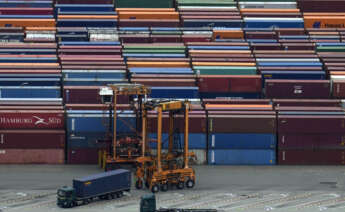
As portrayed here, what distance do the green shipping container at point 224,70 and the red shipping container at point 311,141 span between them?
1409cm

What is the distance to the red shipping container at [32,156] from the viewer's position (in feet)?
266

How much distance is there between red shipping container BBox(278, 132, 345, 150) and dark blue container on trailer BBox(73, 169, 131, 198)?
63.3ft

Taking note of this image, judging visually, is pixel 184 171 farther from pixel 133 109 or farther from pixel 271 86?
pixel 271 86

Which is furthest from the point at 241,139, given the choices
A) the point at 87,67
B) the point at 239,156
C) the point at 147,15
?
the point at 147,15

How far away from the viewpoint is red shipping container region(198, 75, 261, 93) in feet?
299

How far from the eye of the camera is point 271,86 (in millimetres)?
91250

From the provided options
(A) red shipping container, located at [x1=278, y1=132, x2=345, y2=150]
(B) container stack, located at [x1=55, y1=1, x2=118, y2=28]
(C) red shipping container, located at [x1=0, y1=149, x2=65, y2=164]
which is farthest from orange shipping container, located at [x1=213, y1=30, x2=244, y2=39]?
(C) red shipping container, located at [x1=0, y1=149, x2=65, y2=164]

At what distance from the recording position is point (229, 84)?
3605 inches

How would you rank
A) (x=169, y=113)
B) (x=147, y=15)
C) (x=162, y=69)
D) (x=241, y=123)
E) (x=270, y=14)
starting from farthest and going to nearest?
(x=270, y=14) < (x=147, y=15) < (x=162, y=69) < (x=241, y=123) < (x=169, y=113)

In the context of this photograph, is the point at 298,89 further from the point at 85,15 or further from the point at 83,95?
the point at 85,15

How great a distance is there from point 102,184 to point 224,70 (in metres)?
31.2

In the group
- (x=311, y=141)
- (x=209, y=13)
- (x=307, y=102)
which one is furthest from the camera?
(x=209, y=13)

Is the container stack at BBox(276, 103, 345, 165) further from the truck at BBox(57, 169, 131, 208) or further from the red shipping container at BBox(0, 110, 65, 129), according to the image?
the red shipping container at BBox(0, 110, 65, 129)

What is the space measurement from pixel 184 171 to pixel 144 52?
32.2m
